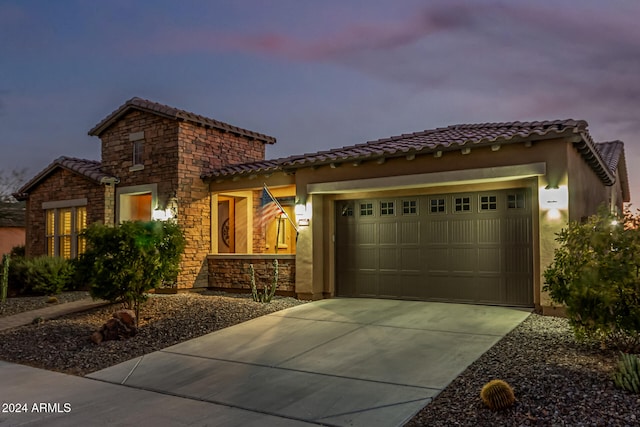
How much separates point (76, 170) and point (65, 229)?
2.18 m

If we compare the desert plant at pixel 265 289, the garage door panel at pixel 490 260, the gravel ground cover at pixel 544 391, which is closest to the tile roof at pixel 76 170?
the desert plant at pixel 265 289

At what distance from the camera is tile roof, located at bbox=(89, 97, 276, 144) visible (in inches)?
544

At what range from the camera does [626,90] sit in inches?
647

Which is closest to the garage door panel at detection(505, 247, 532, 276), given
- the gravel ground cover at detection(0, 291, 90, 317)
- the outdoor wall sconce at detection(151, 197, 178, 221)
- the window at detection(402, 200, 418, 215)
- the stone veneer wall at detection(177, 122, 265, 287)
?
the window at detection(402, 200, 418, 215)

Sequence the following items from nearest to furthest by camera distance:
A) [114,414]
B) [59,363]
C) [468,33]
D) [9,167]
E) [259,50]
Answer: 1. [114,414]
2. [59,363]
3. [468,33]
4. [259,50]
5. [9,167]

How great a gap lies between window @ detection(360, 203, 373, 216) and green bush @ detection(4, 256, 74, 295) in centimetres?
785

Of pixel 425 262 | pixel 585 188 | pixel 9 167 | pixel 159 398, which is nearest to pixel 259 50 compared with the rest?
pixel 425 262

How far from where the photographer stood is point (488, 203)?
10070mm

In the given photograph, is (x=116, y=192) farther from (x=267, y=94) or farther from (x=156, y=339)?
(x=267, y=94)

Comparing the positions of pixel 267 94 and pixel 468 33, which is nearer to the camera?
pixel 468 33

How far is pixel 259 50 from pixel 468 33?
6.81m

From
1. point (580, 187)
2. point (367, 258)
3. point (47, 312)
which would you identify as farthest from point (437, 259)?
point (47, 312)

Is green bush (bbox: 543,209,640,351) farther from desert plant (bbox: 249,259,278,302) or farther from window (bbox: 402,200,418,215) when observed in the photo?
desert plant (bbox: 249,259,278,302)

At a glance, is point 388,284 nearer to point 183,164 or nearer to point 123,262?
point 123,262
